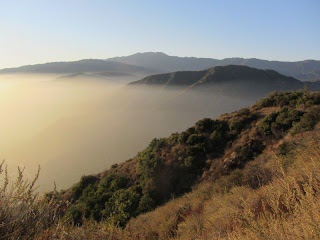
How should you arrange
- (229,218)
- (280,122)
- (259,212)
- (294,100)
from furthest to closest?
1. (294,100)
2. (280,122)
3. (229,218)
4. (259,212)

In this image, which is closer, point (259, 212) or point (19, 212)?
point (19, 212)

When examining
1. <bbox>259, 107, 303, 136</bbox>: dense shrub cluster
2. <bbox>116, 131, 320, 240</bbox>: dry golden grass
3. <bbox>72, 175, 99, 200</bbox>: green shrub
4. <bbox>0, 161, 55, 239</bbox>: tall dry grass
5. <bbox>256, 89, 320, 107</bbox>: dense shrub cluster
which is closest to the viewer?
<bbox>116, 131, 320, 240</bbox>: dry golden grass

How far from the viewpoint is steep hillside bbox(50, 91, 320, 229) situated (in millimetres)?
11875

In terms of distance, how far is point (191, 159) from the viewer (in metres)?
14.0

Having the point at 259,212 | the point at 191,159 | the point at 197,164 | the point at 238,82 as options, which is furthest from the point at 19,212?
the point at 238,82

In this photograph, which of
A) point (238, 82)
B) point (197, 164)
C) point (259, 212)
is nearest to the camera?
point (259, 212)

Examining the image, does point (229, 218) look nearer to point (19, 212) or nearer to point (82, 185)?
point (19, 212)

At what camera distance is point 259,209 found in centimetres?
395

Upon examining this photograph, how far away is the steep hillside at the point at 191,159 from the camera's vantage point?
11875 millimetres

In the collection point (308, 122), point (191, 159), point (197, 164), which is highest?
point (308, 122)

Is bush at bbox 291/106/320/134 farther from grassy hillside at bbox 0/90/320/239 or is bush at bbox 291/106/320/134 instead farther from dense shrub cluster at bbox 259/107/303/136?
dense shrub cluster at bbox 259/107/303/136

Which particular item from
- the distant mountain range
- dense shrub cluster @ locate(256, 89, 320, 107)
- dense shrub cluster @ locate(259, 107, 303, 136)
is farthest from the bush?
the distant mountain range

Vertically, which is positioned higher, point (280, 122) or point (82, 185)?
point (280, 122)

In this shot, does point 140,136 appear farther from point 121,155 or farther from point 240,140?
point 240,140
